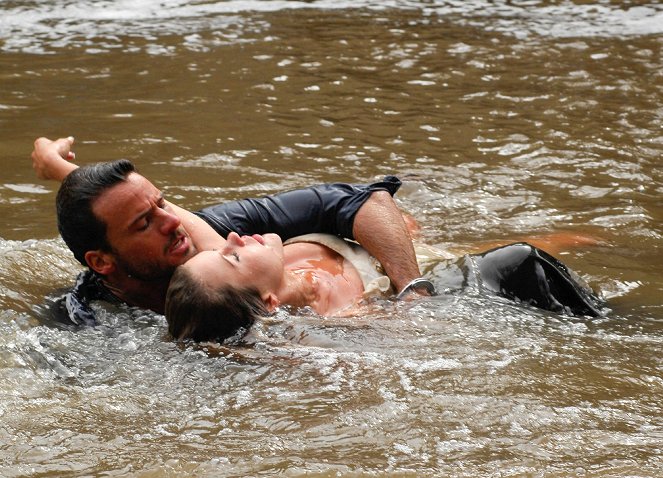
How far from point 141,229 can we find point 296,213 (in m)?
0.94

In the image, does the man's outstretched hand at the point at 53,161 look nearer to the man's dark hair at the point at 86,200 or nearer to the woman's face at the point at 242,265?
the man's dark hair at the point at 86,200

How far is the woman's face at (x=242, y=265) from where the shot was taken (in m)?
4.78

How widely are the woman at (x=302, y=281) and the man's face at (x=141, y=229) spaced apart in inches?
13.0

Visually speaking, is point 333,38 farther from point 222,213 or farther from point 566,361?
point 566,361

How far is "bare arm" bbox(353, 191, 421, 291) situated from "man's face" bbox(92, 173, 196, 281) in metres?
0.89

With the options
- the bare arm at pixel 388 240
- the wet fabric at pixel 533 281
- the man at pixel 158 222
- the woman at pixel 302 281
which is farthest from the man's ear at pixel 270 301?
the wet fabric at pixel 533 281

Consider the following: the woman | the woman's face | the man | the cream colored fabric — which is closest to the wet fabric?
the woman

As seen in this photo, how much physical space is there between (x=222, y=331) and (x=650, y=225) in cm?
313

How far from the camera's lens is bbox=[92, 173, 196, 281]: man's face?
5.09 m

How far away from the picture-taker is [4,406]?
4289 millimetres

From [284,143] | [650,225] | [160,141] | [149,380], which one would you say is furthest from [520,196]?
[149,380]

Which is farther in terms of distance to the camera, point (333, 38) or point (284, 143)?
point (333, 38)


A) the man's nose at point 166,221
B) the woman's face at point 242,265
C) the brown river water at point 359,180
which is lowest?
the brown river water at point 359,180

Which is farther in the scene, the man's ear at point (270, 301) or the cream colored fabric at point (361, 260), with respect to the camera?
the cream colored fabric at point (361, 260)
